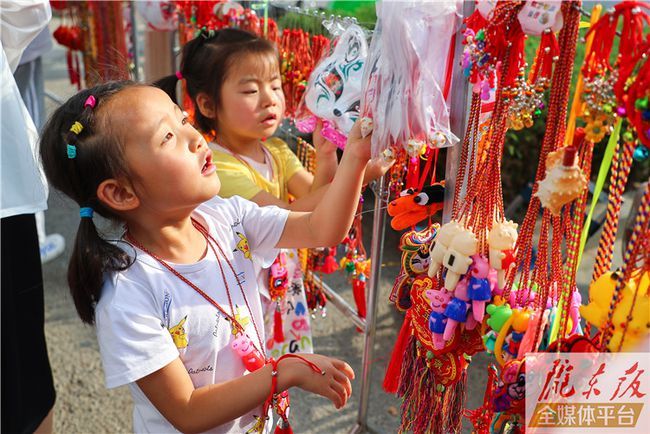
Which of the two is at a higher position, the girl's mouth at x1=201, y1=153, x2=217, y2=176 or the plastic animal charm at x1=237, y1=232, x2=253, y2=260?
the girl's mouth at x1=201, y1=153, x2=217, y2=176

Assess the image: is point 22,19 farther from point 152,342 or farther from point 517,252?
point 517,252

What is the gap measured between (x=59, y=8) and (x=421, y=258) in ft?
9.22

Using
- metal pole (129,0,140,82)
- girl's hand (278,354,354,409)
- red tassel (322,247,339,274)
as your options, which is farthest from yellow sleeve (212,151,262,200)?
metal pole (129,0,140,82)

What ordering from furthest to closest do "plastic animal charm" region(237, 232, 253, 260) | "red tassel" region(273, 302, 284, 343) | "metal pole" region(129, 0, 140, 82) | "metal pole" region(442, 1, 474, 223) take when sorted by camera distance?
"metal pole" region(129, 0, 140, 82) < "red tassel" region(273, 302, 284, 343) < "plastic animal charm" region(237, 232, 253, 260) < "metal pole" region(442, 1, 474, 223)

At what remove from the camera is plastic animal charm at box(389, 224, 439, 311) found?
1.15 m

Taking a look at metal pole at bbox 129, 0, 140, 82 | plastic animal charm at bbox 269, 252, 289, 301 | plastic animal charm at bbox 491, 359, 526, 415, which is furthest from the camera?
metal pole at bbox 129, 0, 140, 82

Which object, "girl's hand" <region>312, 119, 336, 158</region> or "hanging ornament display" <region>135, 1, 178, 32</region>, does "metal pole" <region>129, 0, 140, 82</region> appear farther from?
"girl's hand" <region>312, 119, 336, 158</region>

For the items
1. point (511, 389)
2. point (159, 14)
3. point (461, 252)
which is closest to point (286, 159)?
point (461, 252)

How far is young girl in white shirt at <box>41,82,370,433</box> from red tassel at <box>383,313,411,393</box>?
179 millimetres

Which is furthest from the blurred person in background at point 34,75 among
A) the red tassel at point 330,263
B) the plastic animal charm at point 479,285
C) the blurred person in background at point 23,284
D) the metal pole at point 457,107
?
the plastic animal charm at point 479,285

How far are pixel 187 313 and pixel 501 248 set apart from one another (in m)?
0.58

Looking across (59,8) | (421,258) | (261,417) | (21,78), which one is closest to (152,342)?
(261,417)

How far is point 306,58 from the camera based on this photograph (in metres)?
1.78

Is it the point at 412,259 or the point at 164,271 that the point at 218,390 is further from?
the point at 412,259
